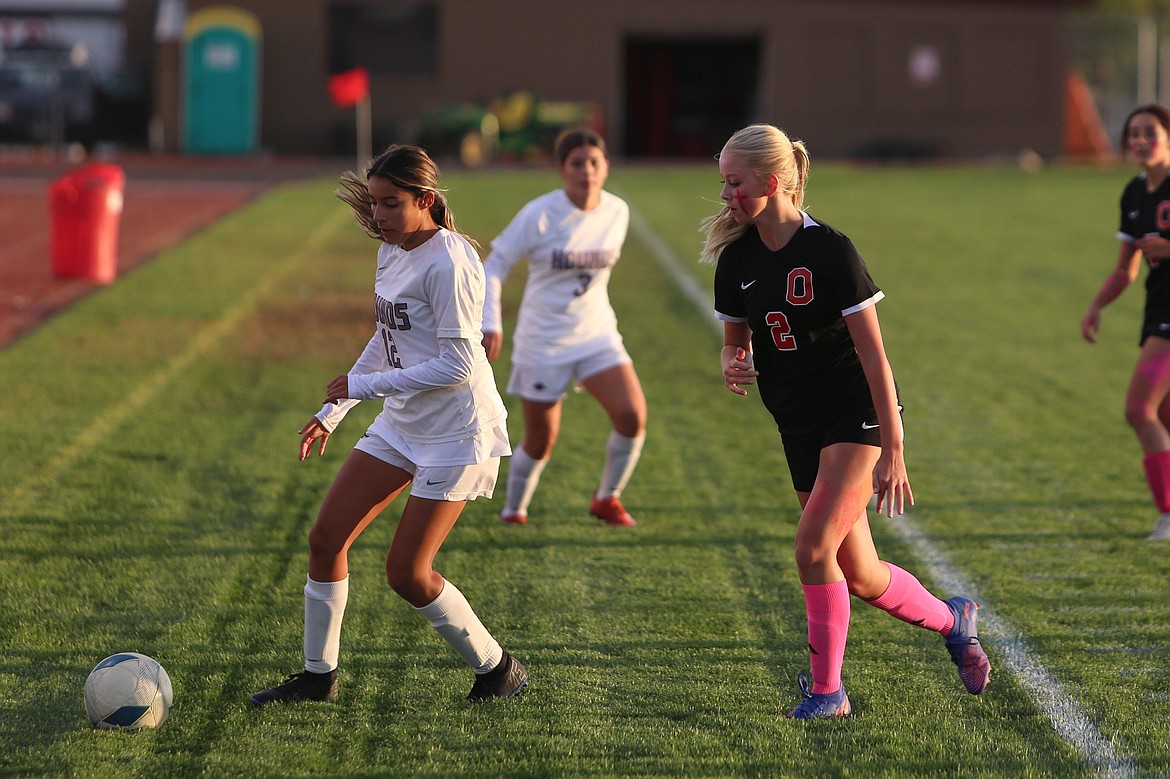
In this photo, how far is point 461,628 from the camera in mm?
4801

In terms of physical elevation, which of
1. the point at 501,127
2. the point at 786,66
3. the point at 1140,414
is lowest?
the point at 1140,414

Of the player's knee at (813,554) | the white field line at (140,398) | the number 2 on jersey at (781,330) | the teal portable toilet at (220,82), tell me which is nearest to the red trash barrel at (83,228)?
the white field line at (140,398)

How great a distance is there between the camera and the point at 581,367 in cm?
707

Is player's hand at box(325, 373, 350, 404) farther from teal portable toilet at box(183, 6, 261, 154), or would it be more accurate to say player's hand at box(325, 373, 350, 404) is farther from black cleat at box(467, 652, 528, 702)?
teal portable toilet at box(183, 6, 261, 154)

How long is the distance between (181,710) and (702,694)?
1.83 m

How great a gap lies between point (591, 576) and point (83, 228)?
36.9 ft

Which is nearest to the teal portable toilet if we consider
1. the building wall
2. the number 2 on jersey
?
the building wall

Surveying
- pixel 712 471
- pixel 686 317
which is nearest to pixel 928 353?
pixel 686 317

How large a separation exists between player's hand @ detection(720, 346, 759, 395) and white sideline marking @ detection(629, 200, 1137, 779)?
5.11 ft

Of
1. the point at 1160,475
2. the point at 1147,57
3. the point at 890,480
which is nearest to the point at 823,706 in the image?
the point at 890,480

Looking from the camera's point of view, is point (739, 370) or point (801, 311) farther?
point (739, 370)

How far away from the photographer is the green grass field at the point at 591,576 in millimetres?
4602

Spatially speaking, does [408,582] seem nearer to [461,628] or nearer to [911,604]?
[461,628]

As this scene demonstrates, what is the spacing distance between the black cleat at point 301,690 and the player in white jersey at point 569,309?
239cm
